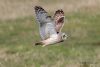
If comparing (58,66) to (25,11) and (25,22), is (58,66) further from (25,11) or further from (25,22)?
(25,11)

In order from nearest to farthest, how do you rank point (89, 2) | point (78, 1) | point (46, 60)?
point (46, 60)
point (89, 2)
point (78, 1)

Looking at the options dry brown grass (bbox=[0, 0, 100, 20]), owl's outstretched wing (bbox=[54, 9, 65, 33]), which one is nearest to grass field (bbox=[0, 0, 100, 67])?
dry brown grass (bbox=[0, 0, 100, 20])

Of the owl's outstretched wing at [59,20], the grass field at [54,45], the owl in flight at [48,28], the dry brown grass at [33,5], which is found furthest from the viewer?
the dry brown grass at [33,5]

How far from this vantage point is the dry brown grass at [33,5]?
26.3 m

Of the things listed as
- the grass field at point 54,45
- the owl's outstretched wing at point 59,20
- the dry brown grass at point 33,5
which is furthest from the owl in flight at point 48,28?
the dry brown grass at point 33,5

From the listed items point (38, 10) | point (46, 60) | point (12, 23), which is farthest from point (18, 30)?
point (38, 10)

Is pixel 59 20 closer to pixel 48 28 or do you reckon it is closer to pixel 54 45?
pixel 48 28

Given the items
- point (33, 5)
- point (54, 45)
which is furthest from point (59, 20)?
point (33, 5)

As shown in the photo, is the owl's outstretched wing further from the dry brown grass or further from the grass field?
the dry brown grass

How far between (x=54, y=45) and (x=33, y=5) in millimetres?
11437

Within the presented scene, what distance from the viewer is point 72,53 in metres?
15.4

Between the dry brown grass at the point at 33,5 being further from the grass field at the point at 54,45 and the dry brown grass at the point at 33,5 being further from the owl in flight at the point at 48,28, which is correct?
the owl in flight at the point at 48,28

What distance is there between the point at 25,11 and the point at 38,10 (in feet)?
55.9

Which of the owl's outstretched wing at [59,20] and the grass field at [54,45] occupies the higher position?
the owl's outstretched wing at [59,20]
